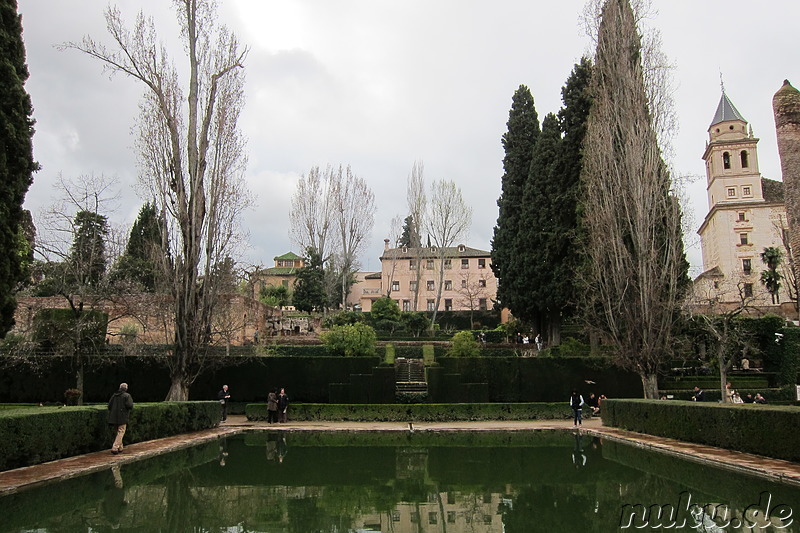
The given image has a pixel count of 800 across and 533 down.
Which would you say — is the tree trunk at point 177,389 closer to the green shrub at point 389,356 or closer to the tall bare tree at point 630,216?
the green shrub at point 389,356

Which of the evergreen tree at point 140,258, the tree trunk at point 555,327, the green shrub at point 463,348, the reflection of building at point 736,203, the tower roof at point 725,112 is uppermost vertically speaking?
the tower roof at point 725,112

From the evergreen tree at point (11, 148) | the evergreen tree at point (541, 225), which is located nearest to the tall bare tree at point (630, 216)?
the evergreen tree at point (541, 225)

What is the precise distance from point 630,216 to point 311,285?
25378 millimetres

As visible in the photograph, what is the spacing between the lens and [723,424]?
1116cm

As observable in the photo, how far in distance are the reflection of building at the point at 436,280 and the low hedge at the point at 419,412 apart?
33984 mm

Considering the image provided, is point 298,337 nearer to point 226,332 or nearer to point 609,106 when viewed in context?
point 226,332

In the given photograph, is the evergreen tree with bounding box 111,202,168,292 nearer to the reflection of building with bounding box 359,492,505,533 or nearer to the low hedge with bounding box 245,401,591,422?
the low hedge with bounding box 245,401,591,422

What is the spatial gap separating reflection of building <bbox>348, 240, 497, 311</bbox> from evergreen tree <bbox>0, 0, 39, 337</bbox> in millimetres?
42271

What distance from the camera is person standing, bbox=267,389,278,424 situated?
57.5 feet

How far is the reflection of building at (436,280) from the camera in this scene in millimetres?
54125

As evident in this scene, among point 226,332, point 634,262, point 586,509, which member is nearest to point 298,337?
point 226,332

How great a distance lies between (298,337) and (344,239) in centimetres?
1097

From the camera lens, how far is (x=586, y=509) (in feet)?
21.6

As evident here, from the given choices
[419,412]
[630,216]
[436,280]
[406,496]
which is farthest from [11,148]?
[436,280]
